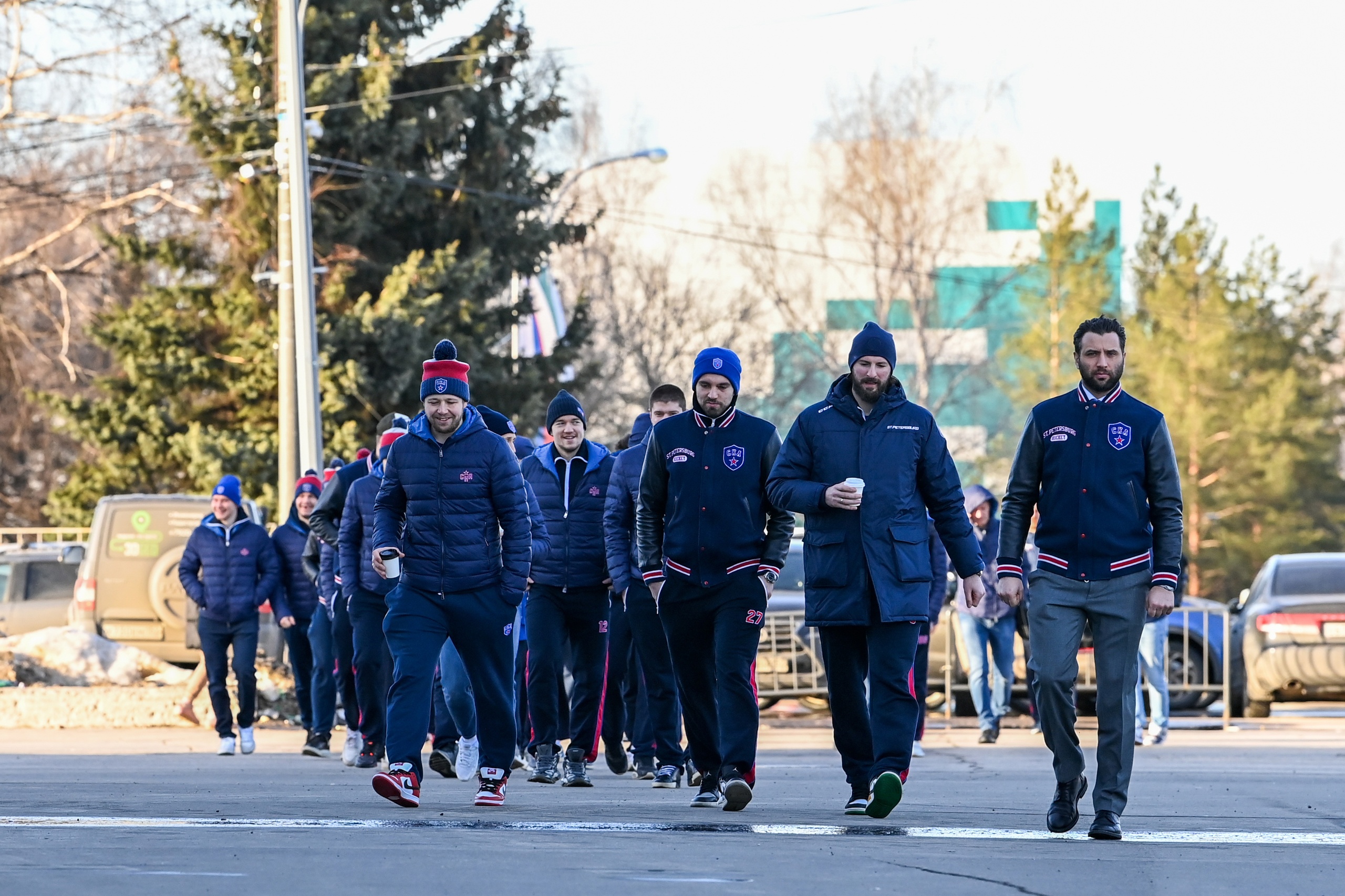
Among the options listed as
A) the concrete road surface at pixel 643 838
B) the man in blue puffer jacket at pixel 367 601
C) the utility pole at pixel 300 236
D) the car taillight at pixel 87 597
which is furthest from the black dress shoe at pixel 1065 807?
the car taillight at pixel 87 597

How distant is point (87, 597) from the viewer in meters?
21.2

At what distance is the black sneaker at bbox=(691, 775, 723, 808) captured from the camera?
9.44m

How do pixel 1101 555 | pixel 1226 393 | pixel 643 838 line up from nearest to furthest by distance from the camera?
1. pixel 643 838
2. pixel 1101 555
3. pixel 1226 393

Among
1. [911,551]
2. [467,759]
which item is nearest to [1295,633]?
[467,759]

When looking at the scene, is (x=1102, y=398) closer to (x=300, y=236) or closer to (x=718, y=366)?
(x=718, y=366)

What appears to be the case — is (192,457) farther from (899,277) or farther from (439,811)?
(899,277)

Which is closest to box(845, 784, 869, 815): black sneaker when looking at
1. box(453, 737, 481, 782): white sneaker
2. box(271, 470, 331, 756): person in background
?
box(453, 737, 481, 782): white sneaker

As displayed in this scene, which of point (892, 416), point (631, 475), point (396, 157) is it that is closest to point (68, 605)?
point (396, 157)

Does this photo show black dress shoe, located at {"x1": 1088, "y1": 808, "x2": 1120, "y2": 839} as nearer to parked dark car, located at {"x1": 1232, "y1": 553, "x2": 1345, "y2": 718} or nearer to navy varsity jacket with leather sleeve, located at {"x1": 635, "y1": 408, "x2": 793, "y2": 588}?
navy varsity jacket with leather sleeve, located at {"x1": 635, "y1": 408, "x2": 793, "y2": 588}

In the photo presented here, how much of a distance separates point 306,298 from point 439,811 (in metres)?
13.6

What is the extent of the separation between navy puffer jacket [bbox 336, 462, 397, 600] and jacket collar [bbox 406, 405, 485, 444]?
252 centimetres

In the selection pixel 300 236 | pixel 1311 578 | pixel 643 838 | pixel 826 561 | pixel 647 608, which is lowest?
pixel 643 838

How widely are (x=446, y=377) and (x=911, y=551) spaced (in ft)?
7.27

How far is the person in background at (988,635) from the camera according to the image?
Result: 51.9ft
